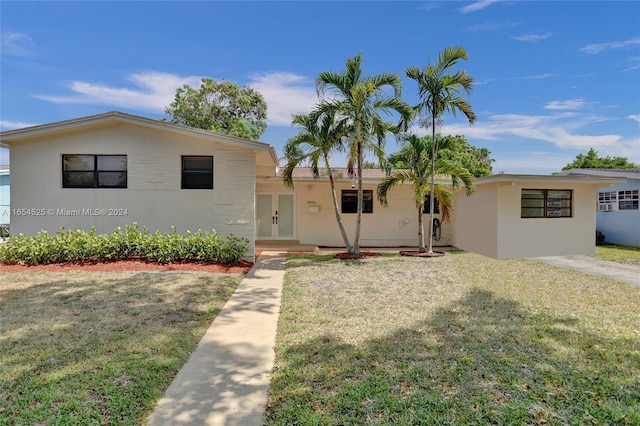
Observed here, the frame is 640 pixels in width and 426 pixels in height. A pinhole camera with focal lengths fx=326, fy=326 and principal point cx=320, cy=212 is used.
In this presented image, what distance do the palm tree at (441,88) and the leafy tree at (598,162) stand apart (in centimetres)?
2386

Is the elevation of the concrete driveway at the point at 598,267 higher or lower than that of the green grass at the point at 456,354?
lower

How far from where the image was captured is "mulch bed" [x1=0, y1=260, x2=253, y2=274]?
8.02 meters

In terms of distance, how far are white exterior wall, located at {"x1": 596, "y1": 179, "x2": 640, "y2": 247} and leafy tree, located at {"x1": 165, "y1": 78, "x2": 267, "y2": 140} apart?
24293 millimetres

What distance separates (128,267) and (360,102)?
7.80 meters

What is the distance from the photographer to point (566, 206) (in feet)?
38.1

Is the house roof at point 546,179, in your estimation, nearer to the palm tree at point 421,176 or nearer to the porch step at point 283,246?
the palm tree at point 421,176

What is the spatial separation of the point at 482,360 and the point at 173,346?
11.6 feet

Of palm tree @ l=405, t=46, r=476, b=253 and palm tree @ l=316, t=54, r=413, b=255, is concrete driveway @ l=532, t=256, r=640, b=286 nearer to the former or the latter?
palm tree @ l=405, t=46, r=476, b=253

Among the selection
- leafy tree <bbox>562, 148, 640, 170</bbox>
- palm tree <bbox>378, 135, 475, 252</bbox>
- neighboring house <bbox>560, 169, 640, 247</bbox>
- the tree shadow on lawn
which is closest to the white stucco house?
palm tree <bbox>378, 135, 475, 252</bbox>

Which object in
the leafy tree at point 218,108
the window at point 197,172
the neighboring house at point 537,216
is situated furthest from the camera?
the leafy tree at point 218,108

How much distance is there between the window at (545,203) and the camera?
11.2m

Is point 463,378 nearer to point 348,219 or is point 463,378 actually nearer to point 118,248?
point 118,248

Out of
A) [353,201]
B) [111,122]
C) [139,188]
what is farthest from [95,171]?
[353,201]

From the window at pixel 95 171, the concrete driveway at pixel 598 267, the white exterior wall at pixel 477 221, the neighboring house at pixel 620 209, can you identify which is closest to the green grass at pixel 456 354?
the concrete driveway at pixel 598 267
